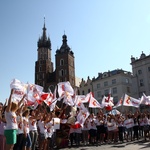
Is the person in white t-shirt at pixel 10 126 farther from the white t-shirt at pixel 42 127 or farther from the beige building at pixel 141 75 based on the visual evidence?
the beige building at pixel 141 75

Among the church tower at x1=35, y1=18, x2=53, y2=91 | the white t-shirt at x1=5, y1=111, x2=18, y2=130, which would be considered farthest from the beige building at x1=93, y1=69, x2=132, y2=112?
the white t-shirt at x1=5, y1=111, x2=18, y2=130

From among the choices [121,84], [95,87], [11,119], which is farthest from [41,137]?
[95,87]

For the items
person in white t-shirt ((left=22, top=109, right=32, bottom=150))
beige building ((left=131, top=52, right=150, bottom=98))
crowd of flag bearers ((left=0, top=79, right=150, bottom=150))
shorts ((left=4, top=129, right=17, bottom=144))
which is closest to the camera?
shorts ((left=4, top=129, right=17, bottom=144))

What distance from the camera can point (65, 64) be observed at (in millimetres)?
89250

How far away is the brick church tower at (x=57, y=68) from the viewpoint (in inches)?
3497

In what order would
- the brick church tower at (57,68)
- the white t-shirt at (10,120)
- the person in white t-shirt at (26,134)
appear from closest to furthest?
1. the white t-shirt at (10,120)
2. the person in white t-shirt at (26,134)
3. the brick church tower at (57,68)

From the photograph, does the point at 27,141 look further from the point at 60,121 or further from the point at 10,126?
the point at 60,121

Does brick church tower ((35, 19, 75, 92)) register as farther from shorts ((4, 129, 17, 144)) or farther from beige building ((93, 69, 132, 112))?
shorts ((4, 129, 17, 144))

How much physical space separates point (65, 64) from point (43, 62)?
12.3 meters

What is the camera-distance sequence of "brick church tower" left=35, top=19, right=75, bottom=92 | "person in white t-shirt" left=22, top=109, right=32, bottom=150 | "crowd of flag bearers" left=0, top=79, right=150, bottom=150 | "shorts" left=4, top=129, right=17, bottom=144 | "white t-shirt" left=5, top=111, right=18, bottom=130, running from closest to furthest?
"shorts" left=4, top=129, right=17, bottom=144, "white t-shirt" left=5, top=111, right=18, bottom=130, "person in white t-shirt" left=22, top=109, right=32, bottom=150, "crowd of flag bearers" left=0, top=79, right=150, bottom=150, "brick church tower" left=35, top=19, right=75, bottom=92

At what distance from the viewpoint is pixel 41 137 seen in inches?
425

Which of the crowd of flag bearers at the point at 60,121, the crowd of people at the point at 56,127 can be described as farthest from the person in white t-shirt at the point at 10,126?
the crowd of flag bearers at the point at 60,121

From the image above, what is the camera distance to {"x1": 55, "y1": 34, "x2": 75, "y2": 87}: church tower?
88.2 meters

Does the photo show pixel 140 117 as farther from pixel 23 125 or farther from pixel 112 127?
pixel 23 125
